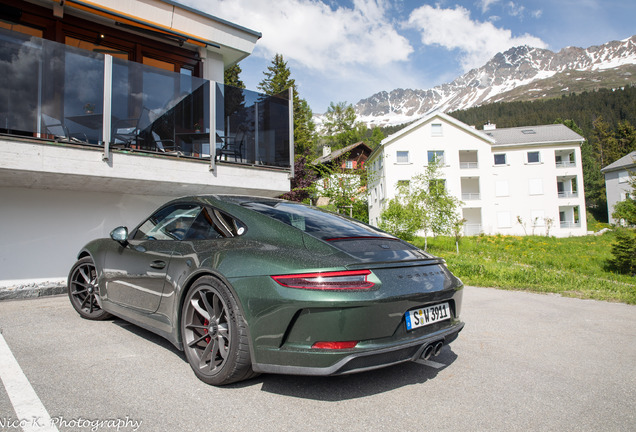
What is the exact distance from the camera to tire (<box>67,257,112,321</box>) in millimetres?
4273

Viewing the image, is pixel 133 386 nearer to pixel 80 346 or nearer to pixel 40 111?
pixel 80 346

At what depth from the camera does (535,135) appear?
1693 inches

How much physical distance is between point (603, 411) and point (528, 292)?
17.4 ft

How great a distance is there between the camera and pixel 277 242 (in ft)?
8.46

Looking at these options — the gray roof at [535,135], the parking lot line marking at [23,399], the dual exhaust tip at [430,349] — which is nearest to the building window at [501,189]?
the gray roof at [535,135]

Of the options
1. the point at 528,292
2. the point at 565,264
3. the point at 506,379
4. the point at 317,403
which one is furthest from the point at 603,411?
the point at 565,264

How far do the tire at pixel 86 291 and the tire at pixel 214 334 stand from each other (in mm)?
1902

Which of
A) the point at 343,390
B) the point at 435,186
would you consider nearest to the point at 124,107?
the point at 343,390

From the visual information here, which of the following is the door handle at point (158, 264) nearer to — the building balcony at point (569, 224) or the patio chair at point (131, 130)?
the patio chair at point (131, 130)

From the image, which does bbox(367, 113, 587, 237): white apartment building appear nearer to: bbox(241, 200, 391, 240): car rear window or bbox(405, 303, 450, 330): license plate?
bbox(241, 200, 391, 240): car rear window

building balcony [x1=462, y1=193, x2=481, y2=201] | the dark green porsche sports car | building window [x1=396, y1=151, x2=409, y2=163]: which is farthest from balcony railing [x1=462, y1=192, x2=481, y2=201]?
the dark green porsche sports car

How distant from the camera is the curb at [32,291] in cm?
620

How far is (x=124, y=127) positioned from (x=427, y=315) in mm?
6236

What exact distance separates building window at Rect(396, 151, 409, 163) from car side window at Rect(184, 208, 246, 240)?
3692 centimetres
